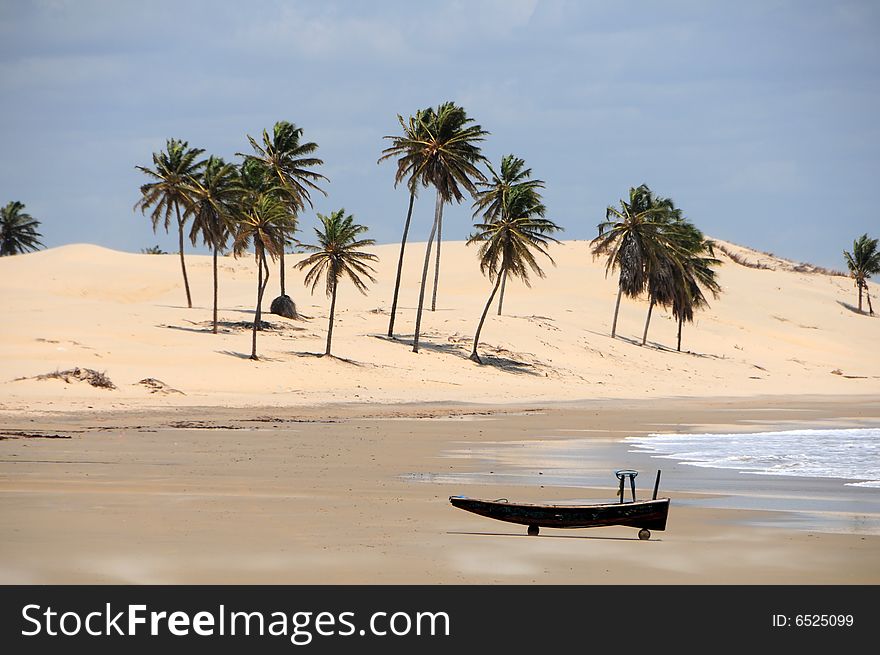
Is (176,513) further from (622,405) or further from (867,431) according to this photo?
(622,405)

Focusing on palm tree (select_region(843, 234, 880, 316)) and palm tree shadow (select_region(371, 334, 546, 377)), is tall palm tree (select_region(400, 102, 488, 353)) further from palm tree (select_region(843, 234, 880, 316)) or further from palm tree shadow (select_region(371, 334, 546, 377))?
palm tree (select_region(843, 234, 880, 316))

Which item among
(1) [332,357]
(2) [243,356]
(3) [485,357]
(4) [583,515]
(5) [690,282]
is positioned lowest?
(4) [583,515]

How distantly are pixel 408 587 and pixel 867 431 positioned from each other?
64.6 ft

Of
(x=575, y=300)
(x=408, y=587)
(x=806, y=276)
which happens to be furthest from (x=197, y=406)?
(x=806, y=276)

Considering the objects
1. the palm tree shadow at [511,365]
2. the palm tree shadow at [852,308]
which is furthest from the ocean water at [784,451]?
the palm tree shadow at [852,308]

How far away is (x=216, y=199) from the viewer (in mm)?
44281

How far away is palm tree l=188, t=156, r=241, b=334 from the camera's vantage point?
43.9 meters

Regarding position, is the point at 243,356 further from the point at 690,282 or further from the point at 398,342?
the point at 690,282

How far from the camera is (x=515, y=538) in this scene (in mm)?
11008

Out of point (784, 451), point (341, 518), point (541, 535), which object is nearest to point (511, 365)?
point (784, 451)

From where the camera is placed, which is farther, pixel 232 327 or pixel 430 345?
pixel 430 345

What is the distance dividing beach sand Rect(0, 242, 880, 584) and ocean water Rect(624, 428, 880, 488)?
3.60 ft

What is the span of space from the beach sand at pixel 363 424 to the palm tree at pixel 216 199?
4053 millimetres

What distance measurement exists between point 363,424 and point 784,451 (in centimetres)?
969
